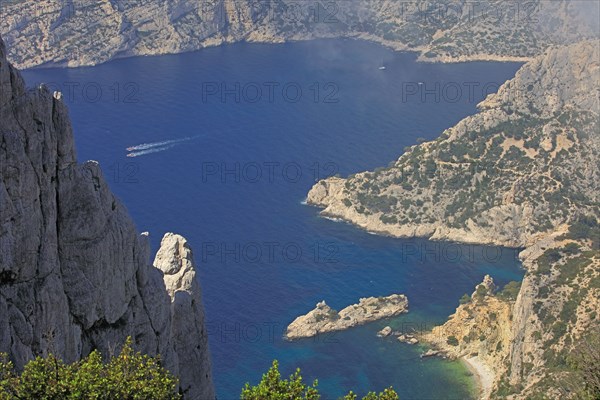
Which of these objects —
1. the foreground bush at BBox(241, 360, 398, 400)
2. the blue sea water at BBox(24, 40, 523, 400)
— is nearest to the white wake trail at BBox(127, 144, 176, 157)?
the blue sea water at BBox(24, 40, 523, 400)

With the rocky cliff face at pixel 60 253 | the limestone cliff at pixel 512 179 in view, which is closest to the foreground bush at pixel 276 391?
the rocky cliff face at pixel 60 253

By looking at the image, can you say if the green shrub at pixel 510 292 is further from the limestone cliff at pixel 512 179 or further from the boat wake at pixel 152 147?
the boat wake at pixel 152 147

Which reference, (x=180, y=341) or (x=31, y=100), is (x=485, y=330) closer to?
(x=180, y=341)

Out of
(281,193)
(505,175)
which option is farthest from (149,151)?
(505,175)

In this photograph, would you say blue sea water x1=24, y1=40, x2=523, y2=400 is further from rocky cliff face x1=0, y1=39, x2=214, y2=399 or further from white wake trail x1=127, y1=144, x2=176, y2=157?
rocky cliff face x1=0, y1=39, x2=214, y2=399

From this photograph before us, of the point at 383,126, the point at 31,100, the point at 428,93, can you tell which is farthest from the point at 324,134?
the point at 31,100
